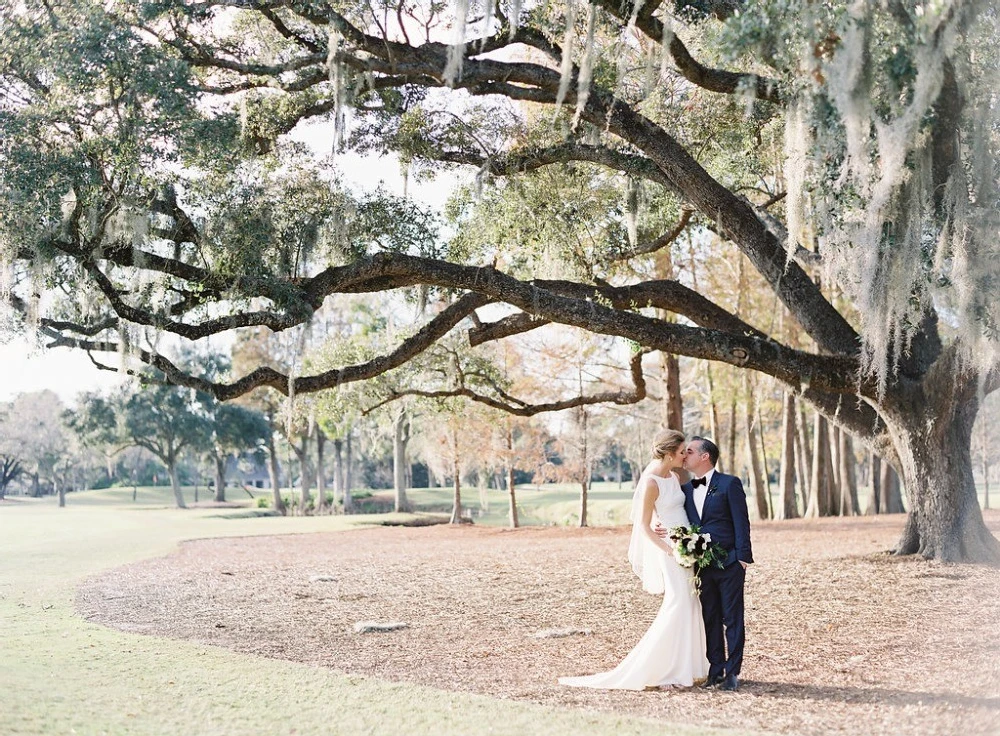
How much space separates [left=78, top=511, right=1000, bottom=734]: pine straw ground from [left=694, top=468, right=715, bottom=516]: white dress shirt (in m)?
1.16

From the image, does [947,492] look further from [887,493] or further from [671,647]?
[887,493]

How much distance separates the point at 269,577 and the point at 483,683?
7.89 m

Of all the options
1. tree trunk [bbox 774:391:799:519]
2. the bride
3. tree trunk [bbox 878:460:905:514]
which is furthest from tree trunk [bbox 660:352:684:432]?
the bride

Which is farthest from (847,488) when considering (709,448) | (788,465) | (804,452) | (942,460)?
(709,448)

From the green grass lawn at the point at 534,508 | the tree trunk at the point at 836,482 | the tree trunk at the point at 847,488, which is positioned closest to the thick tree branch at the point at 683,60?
the tree trunk at the point at 836,482

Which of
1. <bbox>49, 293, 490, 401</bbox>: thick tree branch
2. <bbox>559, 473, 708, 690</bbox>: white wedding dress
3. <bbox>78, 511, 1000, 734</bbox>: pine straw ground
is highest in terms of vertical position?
<bbox>49, 293, 490, 401</bbox>: thick tree branch

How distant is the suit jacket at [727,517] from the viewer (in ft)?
19.1

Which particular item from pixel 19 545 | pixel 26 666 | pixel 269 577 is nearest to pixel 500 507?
pixel 19 545

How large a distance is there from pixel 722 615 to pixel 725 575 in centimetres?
A: 29

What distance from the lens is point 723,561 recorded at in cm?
587

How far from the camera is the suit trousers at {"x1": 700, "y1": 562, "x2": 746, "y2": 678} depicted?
587 centimetres

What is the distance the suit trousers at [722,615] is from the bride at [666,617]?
6 centimetres

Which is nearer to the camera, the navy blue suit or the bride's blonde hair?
the navy blue suit

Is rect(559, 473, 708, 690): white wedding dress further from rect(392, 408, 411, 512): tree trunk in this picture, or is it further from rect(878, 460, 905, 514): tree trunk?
rect(392, 408, 411, 512): tree trunk
